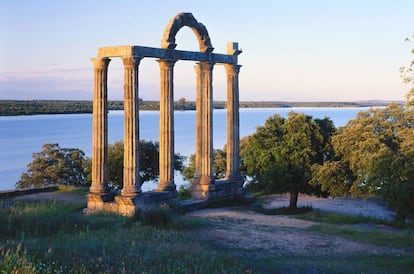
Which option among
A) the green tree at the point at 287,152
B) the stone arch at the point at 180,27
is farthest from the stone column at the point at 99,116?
the green tree at the point at 287,152

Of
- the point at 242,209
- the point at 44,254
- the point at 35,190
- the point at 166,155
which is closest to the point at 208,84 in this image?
the point at 166,155

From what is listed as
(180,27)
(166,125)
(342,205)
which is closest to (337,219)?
(166,125)

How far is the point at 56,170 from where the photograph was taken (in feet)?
150

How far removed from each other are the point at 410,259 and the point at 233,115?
13085 mm

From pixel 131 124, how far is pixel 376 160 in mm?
9820

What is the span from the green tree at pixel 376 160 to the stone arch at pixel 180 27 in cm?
776

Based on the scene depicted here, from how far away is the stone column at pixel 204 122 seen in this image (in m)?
24.4

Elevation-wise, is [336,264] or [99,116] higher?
[99,116]

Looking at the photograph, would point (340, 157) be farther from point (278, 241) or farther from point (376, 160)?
point (278, 241)

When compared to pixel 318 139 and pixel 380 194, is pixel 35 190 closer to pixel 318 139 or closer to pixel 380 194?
pixel 318 139

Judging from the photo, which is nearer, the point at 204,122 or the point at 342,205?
the point at 204,122

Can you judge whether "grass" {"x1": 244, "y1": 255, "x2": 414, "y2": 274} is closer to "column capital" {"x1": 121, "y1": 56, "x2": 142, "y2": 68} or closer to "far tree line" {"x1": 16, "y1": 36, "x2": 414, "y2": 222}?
"far tree line" {"x1": 16, "y1": 36, "x2": 414, "y2": 222}

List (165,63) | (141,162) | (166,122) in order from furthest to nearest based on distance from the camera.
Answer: (141,162) → (166,122) → (165,63)

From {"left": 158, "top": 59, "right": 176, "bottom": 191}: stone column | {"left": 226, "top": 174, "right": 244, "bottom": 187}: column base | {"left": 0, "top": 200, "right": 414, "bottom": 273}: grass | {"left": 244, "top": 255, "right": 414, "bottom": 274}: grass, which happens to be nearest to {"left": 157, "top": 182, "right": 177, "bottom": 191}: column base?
{"left": 158, "top": 59, "right": 176, "bottom": 191}: stone column
